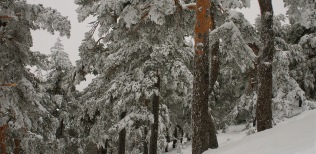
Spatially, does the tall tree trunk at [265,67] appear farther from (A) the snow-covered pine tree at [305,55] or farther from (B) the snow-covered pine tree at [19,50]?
(A) the snow-covered pine tree at [305,55]

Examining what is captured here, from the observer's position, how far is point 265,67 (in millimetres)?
8539

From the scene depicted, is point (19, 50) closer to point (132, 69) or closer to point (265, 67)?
point (132, 69)

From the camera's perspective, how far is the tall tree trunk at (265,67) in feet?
27.7

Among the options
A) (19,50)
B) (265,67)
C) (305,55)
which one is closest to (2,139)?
(19,50)

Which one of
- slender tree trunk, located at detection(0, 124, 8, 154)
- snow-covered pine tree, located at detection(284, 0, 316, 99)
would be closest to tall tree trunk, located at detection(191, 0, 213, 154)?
slender tree trunk, located at detection(0, 124, 8, 154)

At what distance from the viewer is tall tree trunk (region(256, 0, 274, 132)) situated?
8453 millimetres

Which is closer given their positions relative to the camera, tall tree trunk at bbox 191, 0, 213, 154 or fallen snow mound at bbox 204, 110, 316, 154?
fallen snow mound at bbox 204, 110, 316, 154

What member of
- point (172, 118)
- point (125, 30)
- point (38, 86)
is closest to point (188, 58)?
point (125, 30)

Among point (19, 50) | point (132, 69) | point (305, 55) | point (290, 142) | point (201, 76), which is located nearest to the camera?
point (290, 142)

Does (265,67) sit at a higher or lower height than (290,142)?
higher

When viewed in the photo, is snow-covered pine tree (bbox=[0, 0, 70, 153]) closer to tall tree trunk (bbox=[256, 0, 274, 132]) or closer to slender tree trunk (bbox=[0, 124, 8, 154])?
slender tree trunk (bbox=[0, 124, 8, 154])

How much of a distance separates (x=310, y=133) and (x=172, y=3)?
4.92 metres

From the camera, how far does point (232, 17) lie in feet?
30.3

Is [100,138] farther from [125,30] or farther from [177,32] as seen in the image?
[177,32]
